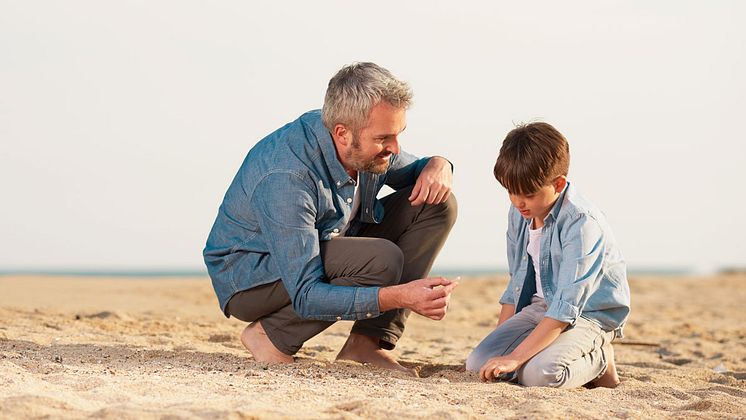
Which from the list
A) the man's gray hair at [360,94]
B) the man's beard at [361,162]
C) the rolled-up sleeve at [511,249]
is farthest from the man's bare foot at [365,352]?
the man's gray hair at [360,94]

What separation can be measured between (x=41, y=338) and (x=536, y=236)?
8.52 feet

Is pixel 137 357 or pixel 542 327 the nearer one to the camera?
pixel 542 327

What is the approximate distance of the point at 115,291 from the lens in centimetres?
866

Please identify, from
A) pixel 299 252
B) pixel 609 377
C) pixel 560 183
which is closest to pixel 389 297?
pixel 299 252

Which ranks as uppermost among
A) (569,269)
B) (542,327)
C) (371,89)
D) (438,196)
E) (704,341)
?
(371,89)

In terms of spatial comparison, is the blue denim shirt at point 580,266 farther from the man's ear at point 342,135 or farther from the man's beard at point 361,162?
the man's ear at point 342,135

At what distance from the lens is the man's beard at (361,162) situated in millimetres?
3908

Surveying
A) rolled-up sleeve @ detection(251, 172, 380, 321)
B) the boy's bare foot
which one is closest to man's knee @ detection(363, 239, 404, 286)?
rolled-up sleeve @ detection(251, 172, 380, 321)

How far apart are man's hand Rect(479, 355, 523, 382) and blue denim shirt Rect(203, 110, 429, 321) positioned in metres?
0.51

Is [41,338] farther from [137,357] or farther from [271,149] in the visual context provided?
[271,149]

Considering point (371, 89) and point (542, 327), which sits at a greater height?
point (371, 89)

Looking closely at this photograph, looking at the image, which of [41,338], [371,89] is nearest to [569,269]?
[371,89]

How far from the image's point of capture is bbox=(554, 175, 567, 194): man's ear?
372 centimetres

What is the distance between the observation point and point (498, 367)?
356 centimetres
